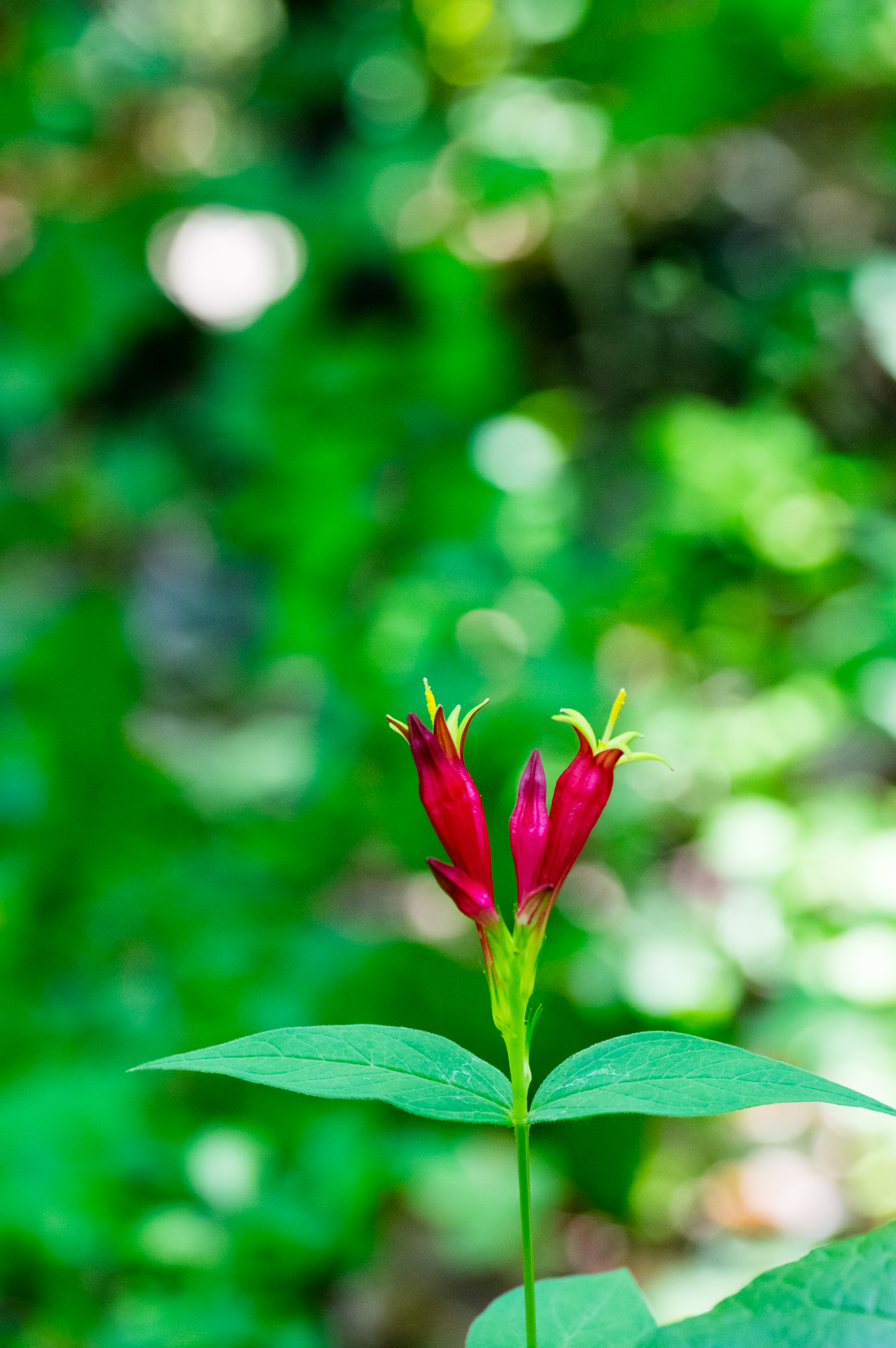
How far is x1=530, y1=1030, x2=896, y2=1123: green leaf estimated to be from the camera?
0.30 meters

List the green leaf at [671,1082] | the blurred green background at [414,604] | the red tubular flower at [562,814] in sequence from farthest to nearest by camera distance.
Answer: the blurred green background at [414,604] → the red tubular flower at [562,814] → the green leaf at [671,1082]

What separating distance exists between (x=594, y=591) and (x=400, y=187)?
1098mm

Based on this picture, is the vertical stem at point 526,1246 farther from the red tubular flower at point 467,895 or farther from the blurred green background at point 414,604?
the blurred green background at point 414,604

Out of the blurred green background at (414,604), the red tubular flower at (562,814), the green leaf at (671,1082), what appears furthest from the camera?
the blurred green background at (414,604)

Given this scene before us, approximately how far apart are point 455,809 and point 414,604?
1456mm

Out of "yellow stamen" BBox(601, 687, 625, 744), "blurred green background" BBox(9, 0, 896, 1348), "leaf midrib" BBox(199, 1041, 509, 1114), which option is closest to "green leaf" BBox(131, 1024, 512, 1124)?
"leaf midrib" BBox(199, 1041, 509, 1114)

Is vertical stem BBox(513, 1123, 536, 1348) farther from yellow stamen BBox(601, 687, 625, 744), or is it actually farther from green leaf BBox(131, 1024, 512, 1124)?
yellow stamen BBox(601, 687, 625, 744)

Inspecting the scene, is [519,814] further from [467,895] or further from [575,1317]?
[575,1317]

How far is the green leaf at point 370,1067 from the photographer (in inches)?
12.2

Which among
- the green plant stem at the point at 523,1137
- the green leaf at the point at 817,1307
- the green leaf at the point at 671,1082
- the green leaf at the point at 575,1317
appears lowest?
the green leaf at the point at 575,1317

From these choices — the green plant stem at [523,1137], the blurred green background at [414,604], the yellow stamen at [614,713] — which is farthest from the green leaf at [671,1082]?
the blurred green background at [414,604]

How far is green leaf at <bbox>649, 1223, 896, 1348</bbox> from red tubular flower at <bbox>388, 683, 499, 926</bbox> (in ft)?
0.46

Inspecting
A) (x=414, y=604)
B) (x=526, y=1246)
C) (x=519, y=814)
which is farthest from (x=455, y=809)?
(x=414, y=604)

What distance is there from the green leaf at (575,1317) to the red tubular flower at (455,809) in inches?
5.0
